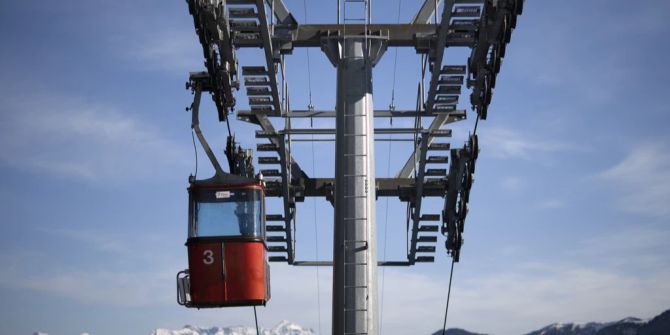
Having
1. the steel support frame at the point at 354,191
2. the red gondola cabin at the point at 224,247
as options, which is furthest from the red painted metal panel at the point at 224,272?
the steel support frame at the point at 354,191

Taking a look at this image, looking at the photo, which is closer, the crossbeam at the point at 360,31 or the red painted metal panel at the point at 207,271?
the red painted metal panel at the point at 207,271

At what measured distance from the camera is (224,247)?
18.9 meters

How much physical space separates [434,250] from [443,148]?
3851 millimetres

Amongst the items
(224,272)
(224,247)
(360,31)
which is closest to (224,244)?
(224,247)

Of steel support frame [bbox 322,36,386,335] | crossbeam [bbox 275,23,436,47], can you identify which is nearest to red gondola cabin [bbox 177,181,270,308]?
steel support frame [bbox 322,36,386,335]

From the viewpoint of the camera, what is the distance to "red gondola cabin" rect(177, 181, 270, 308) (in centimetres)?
1895

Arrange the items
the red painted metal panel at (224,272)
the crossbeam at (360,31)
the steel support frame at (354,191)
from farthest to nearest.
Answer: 1. the crossbeam at (360,31)
2. the steel support frame at (354,191)
3. the red painted metal panel at (224,272)

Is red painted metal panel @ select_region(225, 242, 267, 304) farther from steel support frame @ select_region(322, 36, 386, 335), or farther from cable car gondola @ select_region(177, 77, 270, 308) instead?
steel support frame @ select_region(322, 36, 386, 335)

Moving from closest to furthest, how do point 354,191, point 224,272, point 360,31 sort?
point 224,272, point 354,191, point 360,31

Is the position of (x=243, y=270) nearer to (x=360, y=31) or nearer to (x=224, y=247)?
(x=224, y=247)

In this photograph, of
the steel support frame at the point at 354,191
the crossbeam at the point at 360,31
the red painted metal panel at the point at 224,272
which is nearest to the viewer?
the red painted metal panel at the point at 224,272

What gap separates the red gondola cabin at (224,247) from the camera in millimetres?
18953

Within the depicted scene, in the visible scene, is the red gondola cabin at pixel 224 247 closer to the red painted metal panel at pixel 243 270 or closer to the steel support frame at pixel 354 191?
the red painted metal panel at pixel 243 270

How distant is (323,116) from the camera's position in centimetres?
2636
